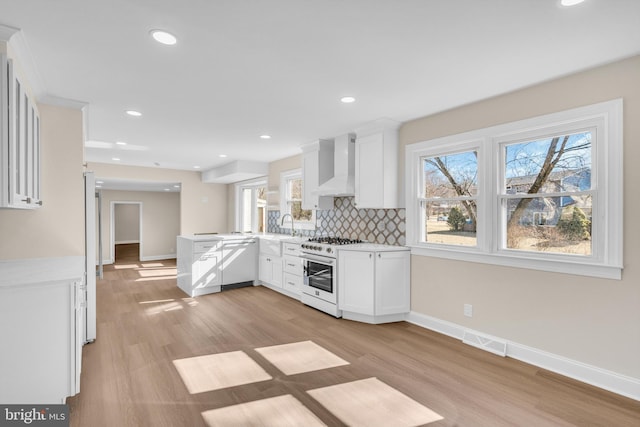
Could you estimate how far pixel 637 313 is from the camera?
232 cm

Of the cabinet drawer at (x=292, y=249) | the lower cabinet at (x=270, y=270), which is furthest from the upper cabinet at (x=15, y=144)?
the lower cabinet at (x=270, y=270)

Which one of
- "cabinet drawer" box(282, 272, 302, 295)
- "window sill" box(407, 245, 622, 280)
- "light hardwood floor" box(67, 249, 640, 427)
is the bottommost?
"light hardwood floor" box(67, 249, 640, 427)

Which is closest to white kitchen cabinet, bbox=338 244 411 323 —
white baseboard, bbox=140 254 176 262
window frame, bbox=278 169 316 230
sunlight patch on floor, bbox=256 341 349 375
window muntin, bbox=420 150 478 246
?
window muntin, bbox=420 150 478 246

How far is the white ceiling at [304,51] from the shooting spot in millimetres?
1810

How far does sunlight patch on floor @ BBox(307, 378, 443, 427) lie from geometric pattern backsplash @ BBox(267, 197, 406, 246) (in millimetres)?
2023

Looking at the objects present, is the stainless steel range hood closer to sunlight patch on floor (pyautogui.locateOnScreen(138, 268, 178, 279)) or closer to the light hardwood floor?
the light hardwood floor

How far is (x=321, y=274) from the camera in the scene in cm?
437

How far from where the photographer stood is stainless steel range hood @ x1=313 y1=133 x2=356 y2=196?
4.52m

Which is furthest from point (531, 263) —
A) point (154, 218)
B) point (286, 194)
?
point (154, 218)

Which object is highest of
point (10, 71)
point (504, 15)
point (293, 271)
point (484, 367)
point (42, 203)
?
→ point (504, 15)

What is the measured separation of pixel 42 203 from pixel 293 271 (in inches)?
122

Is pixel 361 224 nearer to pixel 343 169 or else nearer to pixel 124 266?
pixel 343 169

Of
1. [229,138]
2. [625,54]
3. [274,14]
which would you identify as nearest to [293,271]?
[229,138]

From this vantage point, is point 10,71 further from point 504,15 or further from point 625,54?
point 625,54
